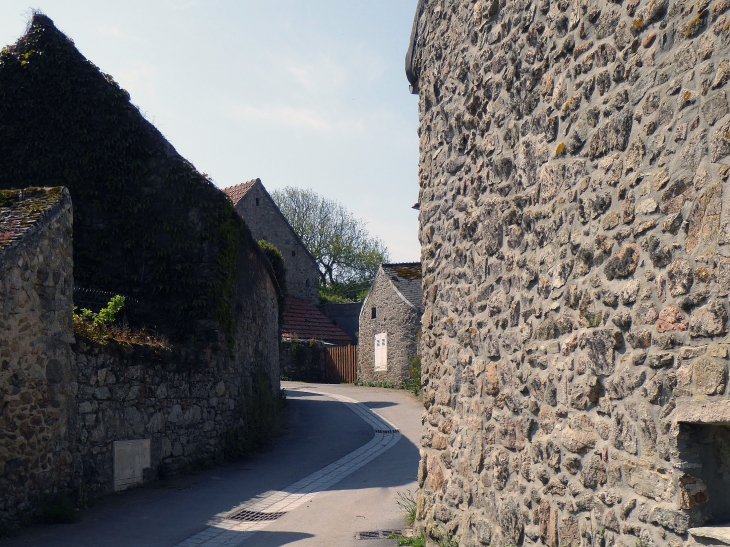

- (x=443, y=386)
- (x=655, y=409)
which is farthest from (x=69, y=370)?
(x=655, y=409)

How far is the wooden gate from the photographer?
102ft

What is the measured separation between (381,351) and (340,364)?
10.4 feet

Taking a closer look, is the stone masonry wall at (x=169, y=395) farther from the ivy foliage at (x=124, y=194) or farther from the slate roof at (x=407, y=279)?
the slate roof at (x=407, y=279)

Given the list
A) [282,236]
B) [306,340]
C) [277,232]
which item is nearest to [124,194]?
[306,340]

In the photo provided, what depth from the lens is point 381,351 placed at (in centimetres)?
2888

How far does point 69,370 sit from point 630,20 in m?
7.46

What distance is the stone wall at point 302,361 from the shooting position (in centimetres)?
3095

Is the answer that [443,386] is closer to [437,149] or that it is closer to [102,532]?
[437,149]

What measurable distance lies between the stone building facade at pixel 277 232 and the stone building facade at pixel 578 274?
92.4 ft

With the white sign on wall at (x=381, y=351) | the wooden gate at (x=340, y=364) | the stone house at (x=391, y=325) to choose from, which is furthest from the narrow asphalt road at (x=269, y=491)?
the wooden gate at (x=340, y=364)

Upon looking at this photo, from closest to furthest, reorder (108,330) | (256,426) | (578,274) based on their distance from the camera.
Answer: (578,274), (108,330), (256,426)

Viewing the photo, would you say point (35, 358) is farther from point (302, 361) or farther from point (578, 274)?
point (302, 361)

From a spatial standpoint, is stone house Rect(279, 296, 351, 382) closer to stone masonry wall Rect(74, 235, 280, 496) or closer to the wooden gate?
the wooden gate

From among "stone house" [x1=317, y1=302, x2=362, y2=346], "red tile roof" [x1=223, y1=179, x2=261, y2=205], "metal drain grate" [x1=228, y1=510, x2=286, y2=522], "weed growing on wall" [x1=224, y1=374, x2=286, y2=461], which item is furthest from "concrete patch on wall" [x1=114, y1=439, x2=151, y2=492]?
"stone house" [x1=317, y1=302, x2=362, y2=346]
